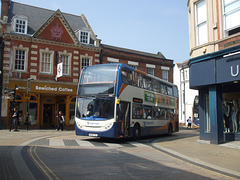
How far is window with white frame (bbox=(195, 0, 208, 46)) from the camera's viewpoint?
47.3ft

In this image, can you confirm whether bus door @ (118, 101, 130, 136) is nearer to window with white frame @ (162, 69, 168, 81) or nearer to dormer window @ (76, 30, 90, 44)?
dormer window @ (76, 30, 90, 44)

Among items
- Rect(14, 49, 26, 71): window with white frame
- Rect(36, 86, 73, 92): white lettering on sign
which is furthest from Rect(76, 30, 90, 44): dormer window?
Rect(14, 49, 26, 71): window with white frame

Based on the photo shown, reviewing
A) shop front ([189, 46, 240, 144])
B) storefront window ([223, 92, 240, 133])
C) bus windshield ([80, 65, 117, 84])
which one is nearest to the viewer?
shop front ([189, 46, 240, 144])

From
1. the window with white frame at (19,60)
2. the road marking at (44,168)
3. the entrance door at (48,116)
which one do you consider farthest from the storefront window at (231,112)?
the window with white frame at (19,60)

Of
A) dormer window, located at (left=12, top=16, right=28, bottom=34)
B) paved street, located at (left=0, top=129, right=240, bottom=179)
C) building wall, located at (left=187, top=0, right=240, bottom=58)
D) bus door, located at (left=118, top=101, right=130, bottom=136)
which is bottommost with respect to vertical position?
paved street, located at (left=0, top=129, right=240, bottom=179)

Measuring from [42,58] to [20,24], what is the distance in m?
3.77

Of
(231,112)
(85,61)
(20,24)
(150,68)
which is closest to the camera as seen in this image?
(231,112)

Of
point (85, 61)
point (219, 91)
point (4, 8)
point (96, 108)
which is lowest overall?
point (96, 108)

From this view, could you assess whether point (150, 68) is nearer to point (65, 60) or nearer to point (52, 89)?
point (65, 60)

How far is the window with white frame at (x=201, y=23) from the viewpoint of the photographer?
14430 millimetres

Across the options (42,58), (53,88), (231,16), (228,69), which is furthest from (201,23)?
(42,58)

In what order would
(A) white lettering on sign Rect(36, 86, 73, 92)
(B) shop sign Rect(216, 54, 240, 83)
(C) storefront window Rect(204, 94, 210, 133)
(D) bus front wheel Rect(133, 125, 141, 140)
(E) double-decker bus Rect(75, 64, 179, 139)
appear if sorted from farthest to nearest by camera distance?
1. (A) white lettering on sign Rect(36, 86, 73, 92)
2. (D) bus front wheel Rect(133, 125, 141, 140)
3. (C) storefront window Rect(204, 94, 210, 133)
4. (E) double-decker bus Rect(75, 64, 179, 139)
5. (B) shop sign Rect(216, 54, 240, 83)

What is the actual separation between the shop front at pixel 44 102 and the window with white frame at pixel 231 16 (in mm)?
16519

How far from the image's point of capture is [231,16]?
1274cm
